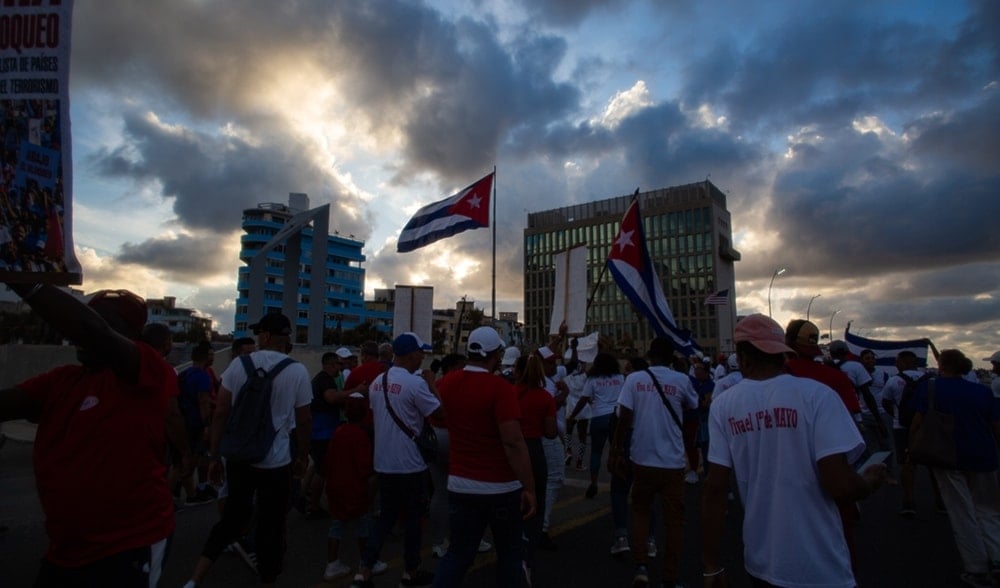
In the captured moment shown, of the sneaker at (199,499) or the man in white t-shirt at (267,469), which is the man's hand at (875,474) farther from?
the sneaker at (199,499)

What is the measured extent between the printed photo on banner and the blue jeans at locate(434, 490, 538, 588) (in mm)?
2392

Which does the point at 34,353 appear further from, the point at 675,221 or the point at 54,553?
the point at 675,221

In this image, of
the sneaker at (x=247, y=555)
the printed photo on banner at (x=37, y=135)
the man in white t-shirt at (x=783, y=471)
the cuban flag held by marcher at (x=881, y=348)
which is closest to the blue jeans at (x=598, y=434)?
the sneaker at (x=247, y=555)

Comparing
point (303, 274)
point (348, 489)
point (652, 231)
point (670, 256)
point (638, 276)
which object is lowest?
point (348, 489)

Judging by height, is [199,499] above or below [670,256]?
below

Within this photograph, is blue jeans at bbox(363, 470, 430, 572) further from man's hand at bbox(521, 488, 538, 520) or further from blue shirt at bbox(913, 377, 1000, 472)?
blue shirt at bbox(913, 377, 1000, 472)

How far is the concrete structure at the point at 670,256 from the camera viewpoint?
94.3m

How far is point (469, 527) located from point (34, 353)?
14941 millimetres

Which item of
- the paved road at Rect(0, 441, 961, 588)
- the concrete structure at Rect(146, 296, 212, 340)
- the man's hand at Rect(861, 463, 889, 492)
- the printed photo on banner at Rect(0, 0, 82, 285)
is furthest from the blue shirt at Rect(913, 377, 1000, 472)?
the concrete structure at Rect(146, 296, 212, 340)

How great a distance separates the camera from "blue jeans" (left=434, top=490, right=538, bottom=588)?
137 inches

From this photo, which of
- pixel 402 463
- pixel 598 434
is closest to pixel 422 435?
pixel 402 463

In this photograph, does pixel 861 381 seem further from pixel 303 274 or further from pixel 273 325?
pixel 303 274

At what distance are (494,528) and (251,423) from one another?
1.89m

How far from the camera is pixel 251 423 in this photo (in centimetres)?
414
